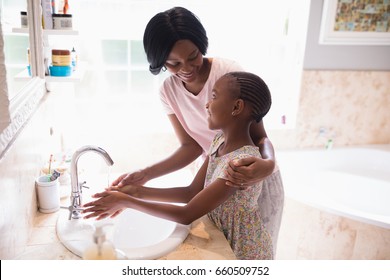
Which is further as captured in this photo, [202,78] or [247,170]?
[202,78]

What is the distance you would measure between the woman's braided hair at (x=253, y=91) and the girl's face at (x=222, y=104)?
24mm

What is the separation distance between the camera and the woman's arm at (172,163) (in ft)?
4.05

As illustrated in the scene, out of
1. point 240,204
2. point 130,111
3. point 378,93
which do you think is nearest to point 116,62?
point 130,111

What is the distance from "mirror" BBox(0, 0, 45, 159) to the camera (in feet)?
2.55

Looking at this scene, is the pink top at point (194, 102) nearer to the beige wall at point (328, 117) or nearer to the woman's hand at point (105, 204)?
A: the woman's hand at point (105, 204)

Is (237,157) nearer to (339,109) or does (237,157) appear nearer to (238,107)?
(238,107)

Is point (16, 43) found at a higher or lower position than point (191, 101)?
higher

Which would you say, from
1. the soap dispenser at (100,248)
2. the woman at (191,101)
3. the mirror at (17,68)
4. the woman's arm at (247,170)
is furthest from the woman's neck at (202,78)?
the soap dispenser at (100,248)

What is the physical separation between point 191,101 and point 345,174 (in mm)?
Result: 1928

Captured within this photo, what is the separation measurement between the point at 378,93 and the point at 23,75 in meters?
2.52

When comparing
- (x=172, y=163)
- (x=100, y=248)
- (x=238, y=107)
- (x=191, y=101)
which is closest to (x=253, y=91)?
(x=238, y=107)

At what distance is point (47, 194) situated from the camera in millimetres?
1179

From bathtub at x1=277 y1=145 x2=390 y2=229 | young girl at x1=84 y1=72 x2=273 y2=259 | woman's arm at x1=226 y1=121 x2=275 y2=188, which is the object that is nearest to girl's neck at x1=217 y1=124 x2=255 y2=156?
young girl at x1=84 y1=72 x2=273 y2=259

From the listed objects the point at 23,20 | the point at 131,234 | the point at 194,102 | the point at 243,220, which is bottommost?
the point at 131,234
